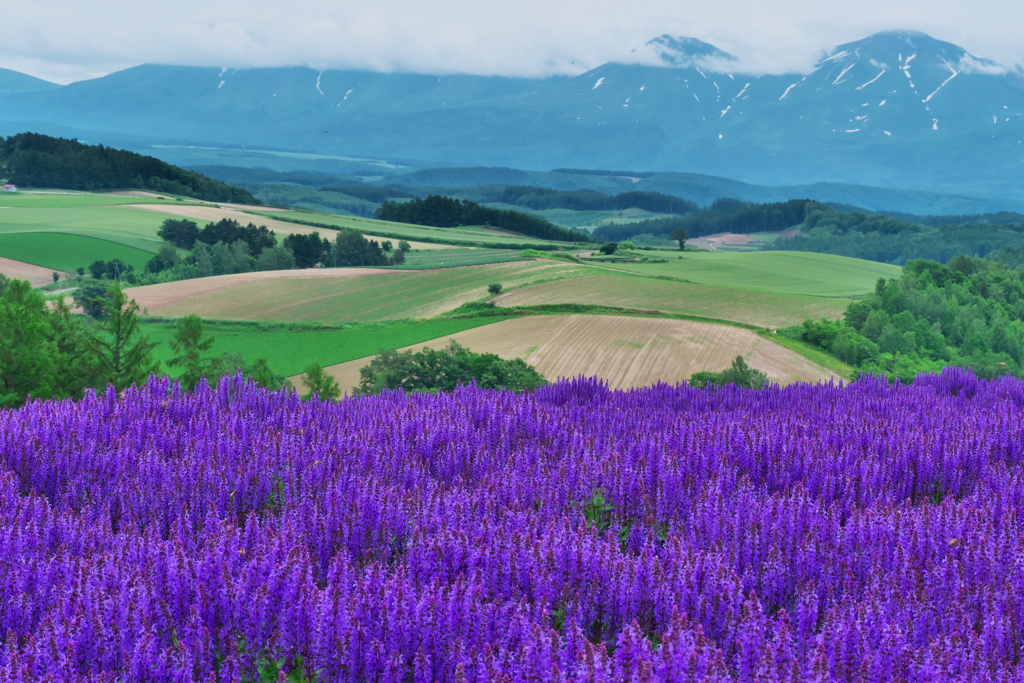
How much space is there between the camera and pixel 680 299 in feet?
72.4

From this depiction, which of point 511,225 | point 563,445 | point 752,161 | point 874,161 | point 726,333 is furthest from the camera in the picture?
point 752,161

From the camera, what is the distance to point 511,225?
2777cm

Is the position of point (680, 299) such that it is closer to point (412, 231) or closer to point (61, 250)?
point (412, 231)

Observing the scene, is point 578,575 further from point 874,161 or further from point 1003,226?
point 874,161

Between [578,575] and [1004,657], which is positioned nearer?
[1004,657]

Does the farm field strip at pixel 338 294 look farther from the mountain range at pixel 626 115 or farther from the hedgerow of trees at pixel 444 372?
the mountain range at pixel 626 115

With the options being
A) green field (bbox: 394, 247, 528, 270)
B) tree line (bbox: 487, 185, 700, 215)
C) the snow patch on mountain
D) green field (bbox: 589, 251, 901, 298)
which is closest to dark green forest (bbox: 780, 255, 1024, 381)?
green field (bbox: 589, 251, 901, 298)

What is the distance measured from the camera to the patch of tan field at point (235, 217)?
24297mm

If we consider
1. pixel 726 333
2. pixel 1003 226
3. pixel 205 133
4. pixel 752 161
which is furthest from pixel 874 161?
pixel 726 333

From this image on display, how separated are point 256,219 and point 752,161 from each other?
168708 millimetres

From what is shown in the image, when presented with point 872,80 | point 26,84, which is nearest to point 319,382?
point 872,80

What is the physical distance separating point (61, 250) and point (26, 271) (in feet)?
3.20

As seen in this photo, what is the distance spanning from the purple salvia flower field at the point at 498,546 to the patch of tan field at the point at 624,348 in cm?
875

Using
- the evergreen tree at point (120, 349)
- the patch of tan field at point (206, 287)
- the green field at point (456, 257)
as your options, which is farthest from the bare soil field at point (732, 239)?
the evergreen tree at point (120, 349)
